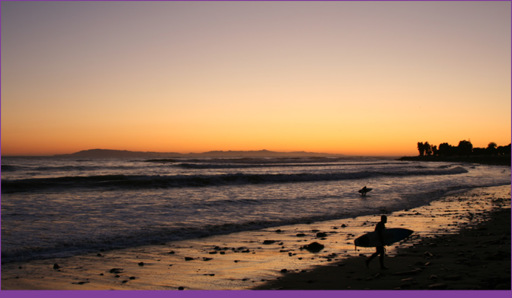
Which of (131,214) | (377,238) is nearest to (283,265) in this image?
(377,238)

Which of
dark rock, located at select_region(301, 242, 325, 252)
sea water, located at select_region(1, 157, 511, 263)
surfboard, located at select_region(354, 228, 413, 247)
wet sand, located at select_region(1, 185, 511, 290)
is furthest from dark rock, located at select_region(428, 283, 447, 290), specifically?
sea water, located at select_region(1, 157, 511, 263)

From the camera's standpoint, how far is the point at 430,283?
776cm

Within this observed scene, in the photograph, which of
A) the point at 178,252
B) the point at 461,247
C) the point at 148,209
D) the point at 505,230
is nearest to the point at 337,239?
the point at 461,247

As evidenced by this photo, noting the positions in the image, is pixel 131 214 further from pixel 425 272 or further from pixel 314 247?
pixel 425 272

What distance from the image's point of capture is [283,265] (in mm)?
10031

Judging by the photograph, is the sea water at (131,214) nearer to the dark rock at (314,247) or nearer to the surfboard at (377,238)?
the dark rock at (314,247)

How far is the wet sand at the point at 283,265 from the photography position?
27.2ft

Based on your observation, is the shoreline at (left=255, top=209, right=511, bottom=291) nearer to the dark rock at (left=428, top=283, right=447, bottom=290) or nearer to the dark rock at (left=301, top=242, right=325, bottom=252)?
the dark rock at (left=428, top=283, right=447, bottom=290)

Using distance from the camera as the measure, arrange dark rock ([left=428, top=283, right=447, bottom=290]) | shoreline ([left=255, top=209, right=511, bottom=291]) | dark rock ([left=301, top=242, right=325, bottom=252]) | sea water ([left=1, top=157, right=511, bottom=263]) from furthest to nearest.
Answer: sea water ([left=1, top=157, right=511, bottom=263]) < dark rock ([left=301, top=242, right=325, bottom=252]) < shoreline ([left=255, top=209, right=511, bottom=291]) < dark rock ([left=428, top=283, right=447, bottom=290])

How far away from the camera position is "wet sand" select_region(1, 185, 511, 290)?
8.30 meters

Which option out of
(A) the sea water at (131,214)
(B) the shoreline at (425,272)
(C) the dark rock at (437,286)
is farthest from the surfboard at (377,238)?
(A) the sea water at (131,214)

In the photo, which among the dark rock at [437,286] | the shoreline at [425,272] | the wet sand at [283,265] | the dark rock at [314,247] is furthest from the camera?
the dark rock at [314,247]

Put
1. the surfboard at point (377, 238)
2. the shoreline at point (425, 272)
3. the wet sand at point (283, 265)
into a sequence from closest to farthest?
1. the shoreline at point (425, 272)
2. the wet sand at point (283, 265)
3. the surfboard at point (377, 238)

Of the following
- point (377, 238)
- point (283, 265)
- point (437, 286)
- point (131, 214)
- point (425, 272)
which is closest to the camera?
point (437, 286)
